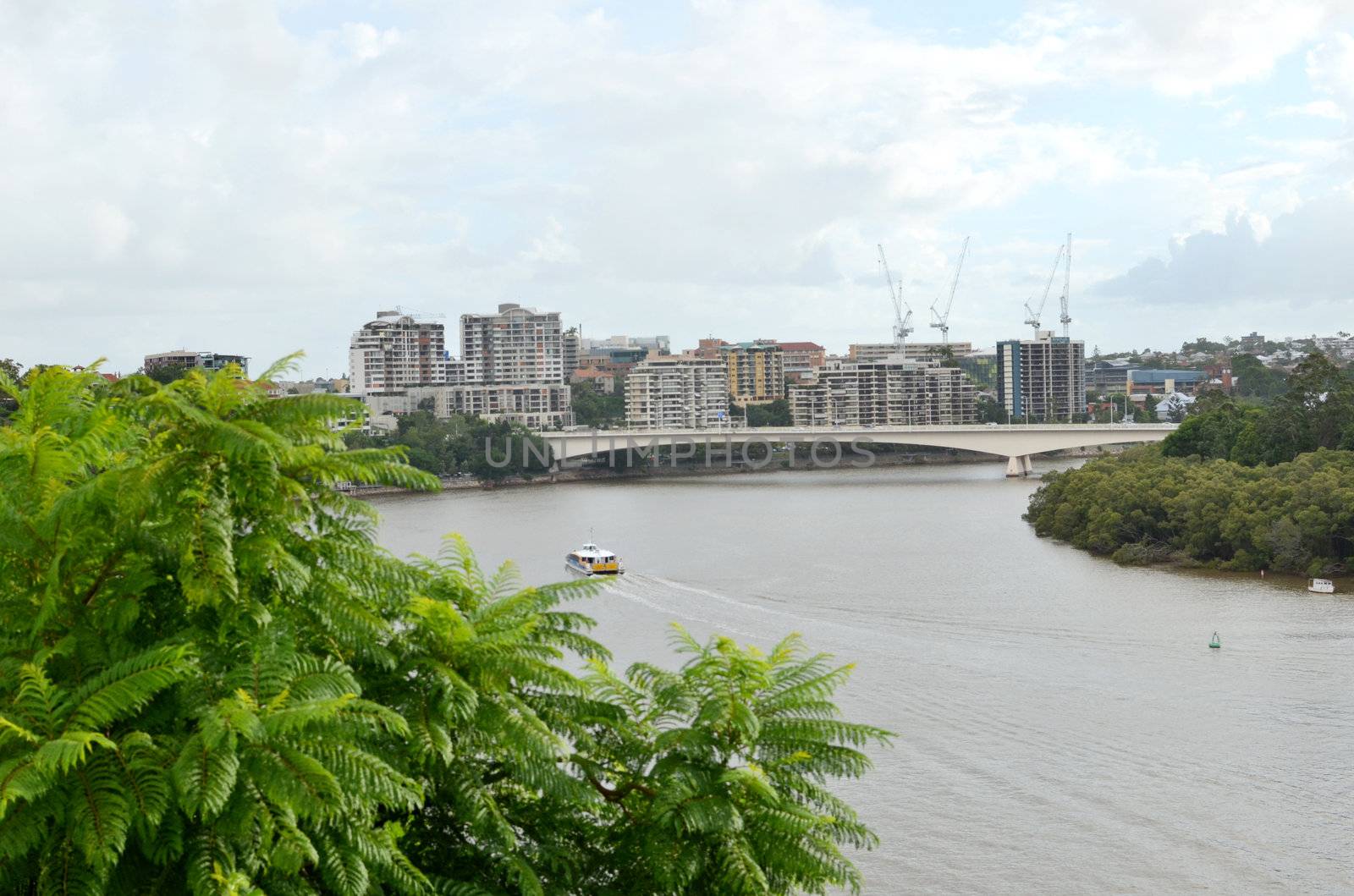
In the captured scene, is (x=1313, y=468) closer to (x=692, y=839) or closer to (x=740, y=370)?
(x=692, y=839)

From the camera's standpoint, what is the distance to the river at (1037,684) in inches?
365

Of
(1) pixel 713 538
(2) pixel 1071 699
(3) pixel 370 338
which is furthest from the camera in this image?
(3) pixel 370 338

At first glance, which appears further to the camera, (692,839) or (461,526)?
(461,526)

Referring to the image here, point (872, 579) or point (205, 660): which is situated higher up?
point (205, 660)

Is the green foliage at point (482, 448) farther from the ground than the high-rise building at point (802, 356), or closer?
closer

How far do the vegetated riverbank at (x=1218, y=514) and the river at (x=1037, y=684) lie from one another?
728 mm

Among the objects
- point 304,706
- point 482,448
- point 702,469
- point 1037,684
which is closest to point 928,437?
point 702,469

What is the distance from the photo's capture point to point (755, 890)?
12.4ft

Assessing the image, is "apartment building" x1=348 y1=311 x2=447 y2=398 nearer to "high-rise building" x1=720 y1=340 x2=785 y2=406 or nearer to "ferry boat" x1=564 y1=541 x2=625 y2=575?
"high-rise building" x1=720 y1=340 x2=785 y2=406

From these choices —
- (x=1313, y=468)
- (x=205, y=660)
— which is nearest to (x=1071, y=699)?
(x=205, y=660)

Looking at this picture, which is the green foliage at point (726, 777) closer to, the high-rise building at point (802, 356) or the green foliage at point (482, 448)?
the green foliage at point (482, 448)

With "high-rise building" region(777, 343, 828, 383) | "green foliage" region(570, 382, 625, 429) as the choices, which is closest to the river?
"green foliage" region(570, 382, 625, 429)

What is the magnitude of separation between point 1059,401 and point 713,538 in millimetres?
52761

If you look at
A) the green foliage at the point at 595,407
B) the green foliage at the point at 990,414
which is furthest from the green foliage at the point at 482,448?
the green foliage at the point at 990,414
